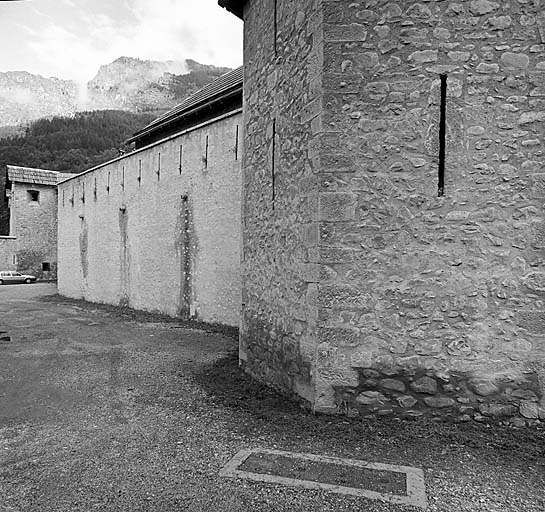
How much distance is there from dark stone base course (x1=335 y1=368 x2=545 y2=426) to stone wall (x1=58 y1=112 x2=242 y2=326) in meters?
6.11

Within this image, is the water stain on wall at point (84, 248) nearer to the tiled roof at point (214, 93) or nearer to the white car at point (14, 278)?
the tiled roof at point (214, 93)

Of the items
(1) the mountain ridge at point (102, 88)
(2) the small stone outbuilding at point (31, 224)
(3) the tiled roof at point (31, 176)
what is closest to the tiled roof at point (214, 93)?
(3) the tiled roof at point (31, 176)

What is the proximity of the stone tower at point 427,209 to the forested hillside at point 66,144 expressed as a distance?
1607 inches

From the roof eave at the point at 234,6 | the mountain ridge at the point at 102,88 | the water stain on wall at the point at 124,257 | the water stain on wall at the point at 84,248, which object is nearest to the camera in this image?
the roof eave at the point at 234,6

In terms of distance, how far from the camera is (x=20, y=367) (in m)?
7.38

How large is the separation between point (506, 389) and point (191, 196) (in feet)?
29.7

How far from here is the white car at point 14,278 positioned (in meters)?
29.3

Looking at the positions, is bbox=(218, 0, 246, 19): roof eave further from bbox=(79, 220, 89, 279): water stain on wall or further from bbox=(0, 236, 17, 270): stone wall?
bbox=(0, 236, 17, 270): stone wall

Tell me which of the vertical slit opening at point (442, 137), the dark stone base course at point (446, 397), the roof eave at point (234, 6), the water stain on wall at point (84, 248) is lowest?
the dark stone base course at point (446, 397)

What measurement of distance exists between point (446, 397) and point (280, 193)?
2783mm

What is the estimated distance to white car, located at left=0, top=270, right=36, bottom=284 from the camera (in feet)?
96.1

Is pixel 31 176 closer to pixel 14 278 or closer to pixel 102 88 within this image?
pixel 14 278

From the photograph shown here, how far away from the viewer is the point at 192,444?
13.8 ft

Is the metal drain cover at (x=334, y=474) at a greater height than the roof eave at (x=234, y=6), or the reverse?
the roof eave at (x=234, y=6)
